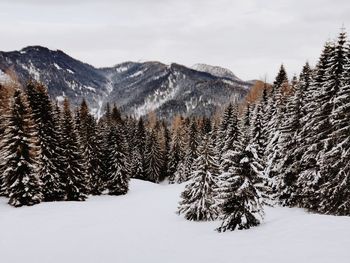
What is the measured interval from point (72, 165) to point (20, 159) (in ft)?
26.8

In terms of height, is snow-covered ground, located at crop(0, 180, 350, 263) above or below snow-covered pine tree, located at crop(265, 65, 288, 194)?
below

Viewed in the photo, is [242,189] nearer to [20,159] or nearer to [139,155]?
[20,159]

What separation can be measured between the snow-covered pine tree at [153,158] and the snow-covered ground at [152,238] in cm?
3868

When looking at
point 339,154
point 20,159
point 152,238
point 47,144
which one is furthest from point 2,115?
point 339,154

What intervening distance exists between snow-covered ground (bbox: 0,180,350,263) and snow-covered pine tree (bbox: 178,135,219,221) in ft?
4.21

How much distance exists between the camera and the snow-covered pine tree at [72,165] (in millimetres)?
37062

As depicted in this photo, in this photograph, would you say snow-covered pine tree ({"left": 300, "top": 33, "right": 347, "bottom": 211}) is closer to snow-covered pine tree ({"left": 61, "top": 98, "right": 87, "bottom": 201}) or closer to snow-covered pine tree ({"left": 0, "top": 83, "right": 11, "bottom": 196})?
snow-covered pine tree ({"left": 61, "top": 98, "right": 87, "bottom": 201})

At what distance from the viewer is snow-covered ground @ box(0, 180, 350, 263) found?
11.5m

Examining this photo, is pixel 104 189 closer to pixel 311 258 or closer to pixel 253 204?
pixel 253 204

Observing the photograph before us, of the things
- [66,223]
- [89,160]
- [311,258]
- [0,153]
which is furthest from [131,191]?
[311,258]

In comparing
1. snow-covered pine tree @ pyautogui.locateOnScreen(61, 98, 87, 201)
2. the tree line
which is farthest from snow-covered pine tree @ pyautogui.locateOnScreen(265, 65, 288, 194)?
snow-covered pine tree @ pyautogui.locateOnScreen(61, 98, 87, 201)

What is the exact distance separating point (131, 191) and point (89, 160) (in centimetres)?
850

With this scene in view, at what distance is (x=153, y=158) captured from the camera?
69.7 m

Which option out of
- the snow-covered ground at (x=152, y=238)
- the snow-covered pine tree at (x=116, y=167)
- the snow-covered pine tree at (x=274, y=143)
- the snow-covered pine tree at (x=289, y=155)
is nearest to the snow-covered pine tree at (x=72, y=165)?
the snow-covered ground at (x=152, y=238)
